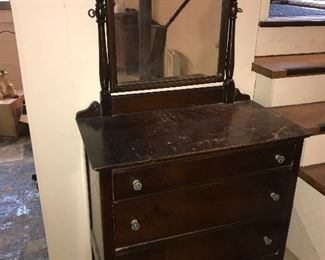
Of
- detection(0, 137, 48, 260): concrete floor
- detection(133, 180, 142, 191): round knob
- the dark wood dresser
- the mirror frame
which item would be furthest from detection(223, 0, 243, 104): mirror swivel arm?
detection(0, 137, 48, 260): concrete floor

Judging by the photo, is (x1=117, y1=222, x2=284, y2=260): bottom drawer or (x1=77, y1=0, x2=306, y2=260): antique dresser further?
(x1=117, y1=222, x2=284, y2=260): bottom drawer

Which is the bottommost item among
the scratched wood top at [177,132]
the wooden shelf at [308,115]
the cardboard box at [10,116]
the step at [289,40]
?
the cardboard box at [10,116]

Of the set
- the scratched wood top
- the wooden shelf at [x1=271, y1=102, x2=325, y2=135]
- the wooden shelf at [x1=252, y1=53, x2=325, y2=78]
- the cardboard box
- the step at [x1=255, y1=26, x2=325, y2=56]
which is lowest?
the cardboard box

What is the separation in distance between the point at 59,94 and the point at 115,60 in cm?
25

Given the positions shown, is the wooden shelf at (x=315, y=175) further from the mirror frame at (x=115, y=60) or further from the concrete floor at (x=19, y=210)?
the concrete floor at (x=19, y=210)

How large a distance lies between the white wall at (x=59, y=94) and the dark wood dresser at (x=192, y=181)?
0.12 metres

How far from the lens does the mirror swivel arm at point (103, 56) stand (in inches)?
48.9

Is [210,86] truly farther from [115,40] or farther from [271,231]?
[271,231]

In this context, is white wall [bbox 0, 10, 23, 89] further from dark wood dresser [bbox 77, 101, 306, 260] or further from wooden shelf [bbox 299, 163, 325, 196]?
wooden shelf [bbox 299, 163, 325, 196]

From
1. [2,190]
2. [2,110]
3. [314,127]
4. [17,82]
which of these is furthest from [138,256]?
[17,82]

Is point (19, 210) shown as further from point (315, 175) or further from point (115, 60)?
point (315, 175)

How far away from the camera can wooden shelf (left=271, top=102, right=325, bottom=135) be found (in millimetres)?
1474

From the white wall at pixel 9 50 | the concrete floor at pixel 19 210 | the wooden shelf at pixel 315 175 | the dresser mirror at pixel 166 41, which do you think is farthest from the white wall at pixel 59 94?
the white wall at pixel 9 50

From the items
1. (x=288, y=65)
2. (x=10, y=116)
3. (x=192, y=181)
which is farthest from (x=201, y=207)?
(x=10, y=116)
